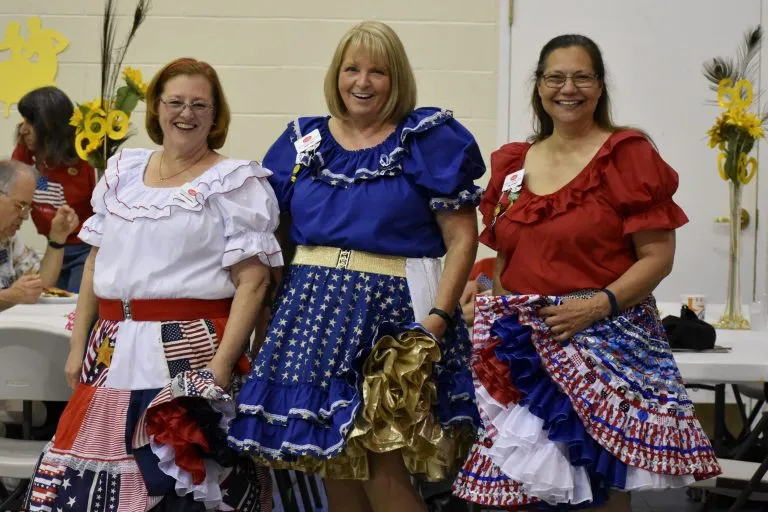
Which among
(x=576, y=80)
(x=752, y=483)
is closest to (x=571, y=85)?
(x=576, y=80)

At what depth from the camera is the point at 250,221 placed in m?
2.52

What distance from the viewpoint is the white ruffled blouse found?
2.49m

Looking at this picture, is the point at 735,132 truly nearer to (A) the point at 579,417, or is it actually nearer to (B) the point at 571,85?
(B) the point at 571,85

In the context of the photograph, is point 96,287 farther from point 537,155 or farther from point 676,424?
point 676,424

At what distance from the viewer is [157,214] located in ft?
8.23

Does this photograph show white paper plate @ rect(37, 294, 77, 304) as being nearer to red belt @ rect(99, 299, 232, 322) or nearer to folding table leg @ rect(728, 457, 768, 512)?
red belt @ rect(99, 299, 232, 322)

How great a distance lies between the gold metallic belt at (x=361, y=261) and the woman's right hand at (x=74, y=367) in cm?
67

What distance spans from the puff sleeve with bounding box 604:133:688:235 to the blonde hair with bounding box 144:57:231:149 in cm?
96

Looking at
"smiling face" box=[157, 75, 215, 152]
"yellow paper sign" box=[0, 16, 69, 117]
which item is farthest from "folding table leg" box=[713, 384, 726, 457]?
"yellow paper sign" box=[0, 16, 69, 117]

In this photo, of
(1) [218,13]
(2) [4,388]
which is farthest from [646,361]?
(1) [218,13]

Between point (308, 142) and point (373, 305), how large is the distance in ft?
1.46

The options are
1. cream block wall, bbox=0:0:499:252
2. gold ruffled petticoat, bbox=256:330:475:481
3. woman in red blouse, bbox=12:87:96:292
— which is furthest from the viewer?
cream block wall, bbox=0:0:499:252

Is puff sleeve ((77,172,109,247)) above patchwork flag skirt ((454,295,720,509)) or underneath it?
above

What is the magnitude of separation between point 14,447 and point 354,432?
139 centimetres
